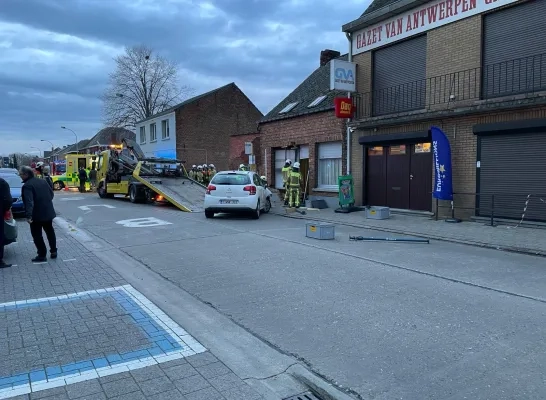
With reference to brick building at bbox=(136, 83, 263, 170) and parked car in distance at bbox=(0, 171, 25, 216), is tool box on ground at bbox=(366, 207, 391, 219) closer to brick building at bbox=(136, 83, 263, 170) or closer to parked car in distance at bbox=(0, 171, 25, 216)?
parked car in distance at bbox=(0, 171, 25, 216)

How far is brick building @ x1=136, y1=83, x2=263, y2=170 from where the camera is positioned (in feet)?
121

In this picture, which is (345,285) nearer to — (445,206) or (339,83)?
(445,206)

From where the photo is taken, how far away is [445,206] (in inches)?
539

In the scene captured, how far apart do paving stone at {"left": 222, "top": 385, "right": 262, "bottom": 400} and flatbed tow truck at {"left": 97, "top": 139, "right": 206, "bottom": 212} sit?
13.6m

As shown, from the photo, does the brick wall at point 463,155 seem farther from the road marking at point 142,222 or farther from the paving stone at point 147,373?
the paving stone at point 147,373

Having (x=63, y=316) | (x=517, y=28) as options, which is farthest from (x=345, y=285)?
(x=517, y=28)

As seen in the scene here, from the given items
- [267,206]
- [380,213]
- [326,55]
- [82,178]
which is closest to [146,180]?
[267,206]

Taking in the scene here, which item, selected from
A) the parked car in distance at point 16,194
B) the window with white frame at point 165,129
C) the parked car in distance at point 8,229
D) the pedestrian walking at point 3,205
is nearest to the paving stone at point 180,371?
the pedestrian walking at point 3,205

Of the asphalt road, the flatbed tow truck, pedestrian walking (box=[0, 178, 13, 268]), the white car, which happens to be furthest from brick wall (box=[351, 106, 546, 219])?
pedestrian walking (box=[0, 178, 13, 268])

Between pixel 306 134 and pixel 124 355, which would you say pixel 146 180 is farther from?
pixel 124 355

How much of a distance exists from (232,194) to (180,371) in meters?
10.4

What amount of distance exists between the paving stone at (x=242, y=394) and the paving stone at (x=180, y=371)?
0.42m

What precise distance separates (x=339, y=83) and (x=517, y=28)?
→ 603 centimetres

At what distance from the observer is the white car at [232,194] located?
13867 millimetres
